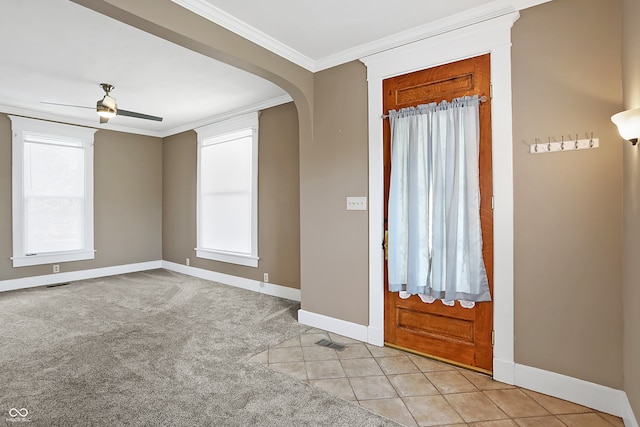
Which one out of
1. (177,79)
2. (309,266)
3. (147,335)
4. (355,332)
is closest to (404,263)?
(355,332)

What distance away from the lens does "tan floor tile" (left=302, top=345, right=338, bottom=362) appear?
276cm

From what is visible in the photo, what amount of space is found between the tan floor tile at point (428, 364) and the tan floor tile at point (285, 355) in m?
0.94

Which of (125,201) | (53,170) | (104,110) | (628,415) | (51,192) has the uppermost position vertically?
(104,110)

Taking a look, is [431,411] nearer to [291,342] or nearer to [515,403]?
[515,403]

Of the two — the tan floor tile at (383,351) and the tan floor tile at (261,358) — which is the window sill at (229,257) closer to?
the tan floor tile at (261,358)

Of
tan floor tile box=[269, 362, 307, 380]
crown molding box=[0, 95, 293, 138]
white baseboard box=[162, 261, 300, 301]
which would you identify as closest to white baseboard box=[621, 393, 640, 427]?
tan floor tile box=[269, 362, 307, 380]

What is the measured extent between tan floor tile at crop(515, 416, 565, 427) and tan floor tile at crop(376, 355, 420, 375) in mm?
747

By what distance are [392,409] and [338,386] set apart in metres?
0.42

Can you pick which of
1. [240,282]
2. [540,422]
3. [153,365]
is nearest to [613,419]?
[540,422]

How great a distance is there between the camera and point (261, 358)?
2.75 m

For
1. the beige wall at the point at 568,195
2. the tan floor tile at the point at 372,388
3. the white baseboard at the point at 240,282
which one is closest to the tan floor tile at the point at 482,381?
the beige wall at the point at 568,195

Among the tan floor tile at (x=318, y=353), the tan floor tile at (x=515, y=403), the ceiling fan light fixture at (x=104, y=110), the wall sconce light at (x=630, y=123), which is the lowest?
the tan floor tile at (x=515, y=403)

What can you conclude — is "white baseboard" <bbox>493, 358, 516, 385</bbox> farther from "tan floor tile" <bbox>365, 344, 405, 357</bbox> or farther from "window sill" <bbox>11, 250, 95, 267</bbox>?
"window sill" <bbox>11, 250, 95, 267</bbox>

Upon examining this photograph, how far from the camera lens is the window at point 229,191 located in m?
4.95
